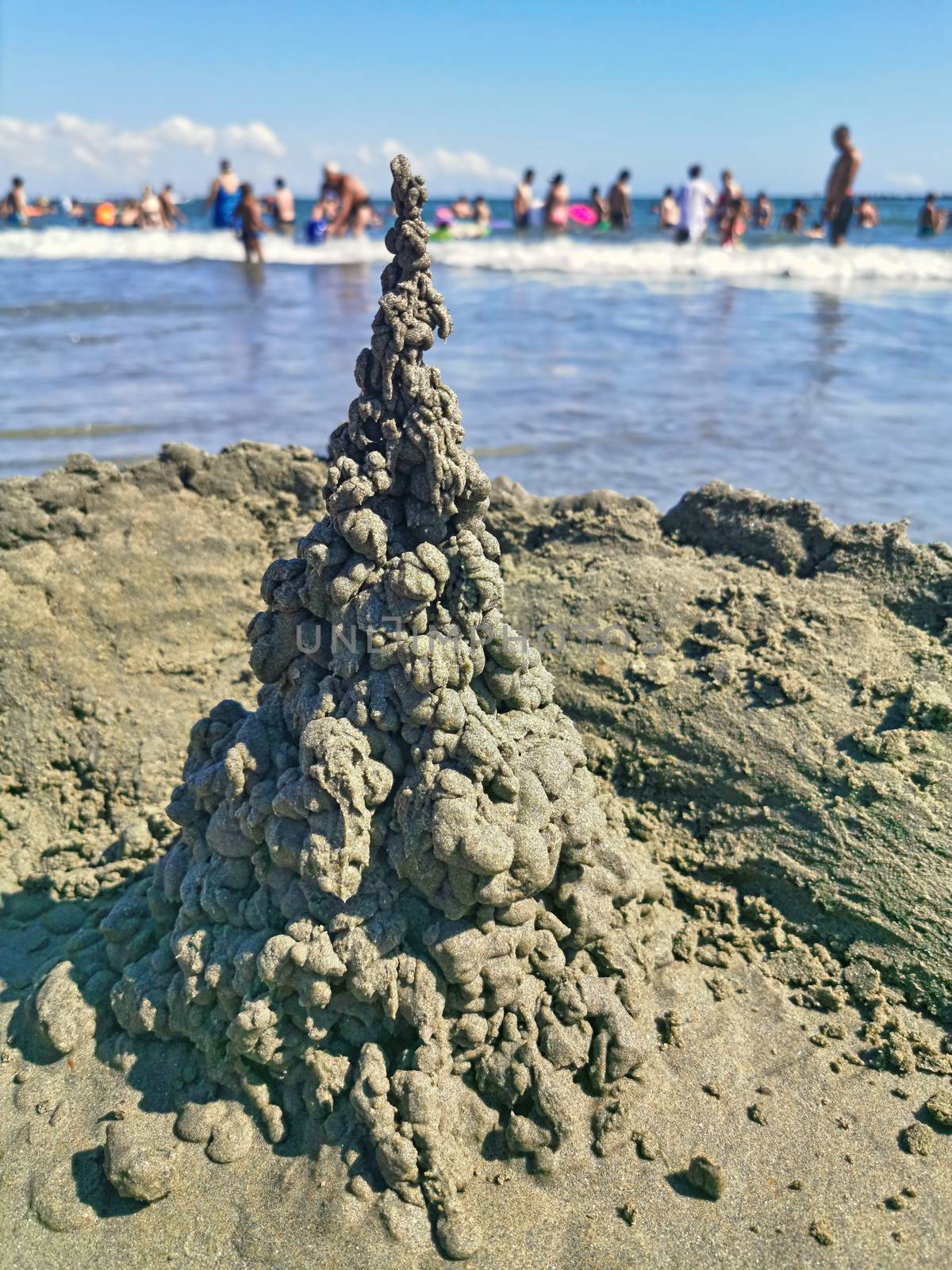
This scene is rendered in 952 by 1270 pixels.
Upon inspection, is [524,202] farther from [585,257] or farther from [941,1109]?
[941,1109]

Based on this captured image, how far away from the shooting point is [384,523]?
2.16 metres

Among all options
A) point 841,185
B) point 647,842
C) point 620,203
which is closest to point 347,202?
point 620,203

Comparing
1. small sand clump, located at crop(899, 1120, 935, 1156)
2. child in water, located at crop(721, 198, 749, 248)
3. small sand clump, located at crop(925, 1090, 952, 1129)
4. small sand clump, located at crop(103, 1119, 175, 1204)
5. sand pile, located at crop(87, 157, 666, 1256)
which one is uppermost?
child in water, located at crop(721, 198, 749, 248)

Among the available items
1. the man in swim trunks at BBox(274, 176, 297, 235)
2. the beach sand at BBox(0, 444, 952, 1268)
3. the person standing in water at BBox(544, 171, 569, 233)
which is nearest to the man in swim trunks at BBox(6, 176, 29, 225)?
the man in swim trunks at BBox(274, 176, 297, 235)

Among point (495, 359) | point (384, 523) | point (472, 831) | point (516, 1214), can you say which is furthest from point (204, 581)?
point (495, 359)

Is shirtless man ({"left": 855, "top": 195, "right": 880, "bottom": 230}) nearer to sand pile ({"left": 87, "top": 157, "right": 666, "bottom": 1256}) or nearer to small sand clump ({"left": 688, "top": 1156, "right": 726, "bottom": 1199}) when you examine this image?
sand pile ({"left": 87, "top": 157, "right": 666, "bottom": 1256})

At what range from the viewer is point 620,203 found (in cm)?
2464

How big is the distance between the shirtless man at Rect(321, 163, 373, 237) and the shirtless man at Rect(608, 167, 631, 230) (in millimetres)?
6319

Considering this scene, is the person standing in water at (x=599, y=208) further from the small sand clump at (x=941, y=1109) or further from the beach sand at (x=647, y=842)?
the small sand clump at (x=941, y=1109)

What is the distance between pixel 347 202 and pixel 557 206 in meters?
5.14

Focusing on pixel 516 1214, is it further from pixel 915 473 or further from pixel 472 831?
pixel 915 473

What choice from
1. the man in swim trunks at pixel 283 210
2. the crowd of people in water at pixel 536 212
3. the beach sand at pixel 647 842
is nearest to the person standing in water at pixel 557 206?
the crowd of people in water at pixel 536 212

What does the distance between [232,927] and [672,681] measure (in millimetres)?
1500

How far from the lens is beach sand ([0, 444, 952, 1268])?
1923mm
